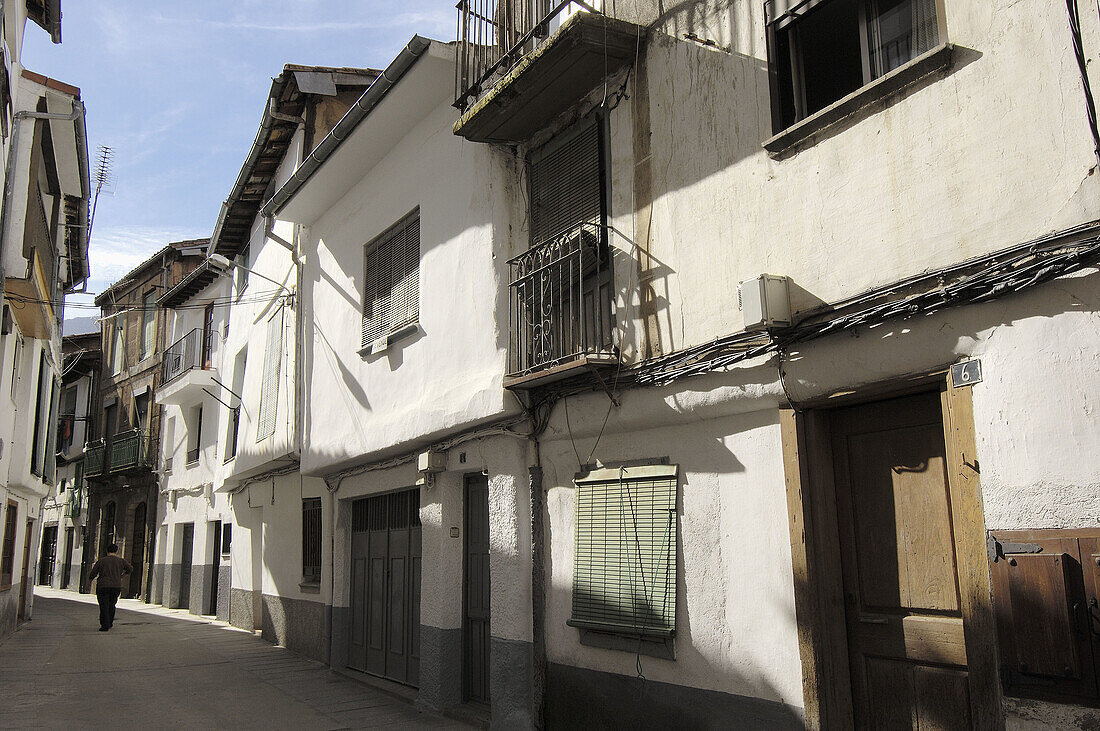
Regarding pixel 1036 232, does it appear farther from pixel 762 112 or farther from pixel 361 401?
pixel 361 401

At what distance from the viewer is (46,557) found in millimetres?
35594

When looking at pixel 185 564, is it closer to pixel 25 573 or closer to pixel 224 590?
pixel 224 590

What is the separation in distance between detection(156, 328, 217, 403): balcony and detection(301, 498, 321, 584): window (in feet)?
27.9

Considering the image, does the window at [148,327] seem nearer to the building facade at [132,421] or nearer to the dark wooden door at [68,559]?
the building facade at [132,421]

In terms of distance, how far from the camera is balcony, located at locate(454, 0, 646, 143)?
6.66 meters

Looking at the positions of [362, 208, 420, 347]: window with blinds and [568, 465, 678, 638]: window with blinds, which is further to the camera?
[362, 208, 420, 347]: window with blinds

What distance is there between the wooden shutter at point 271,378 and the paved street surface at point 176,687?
366 centimetres

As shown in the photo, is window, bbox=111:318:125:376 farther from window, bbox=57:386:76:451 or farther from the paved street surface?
the paved street surface

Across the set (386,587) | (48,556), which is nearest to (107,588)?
(386,587)

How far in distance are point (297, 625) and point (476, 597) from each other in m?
6.03

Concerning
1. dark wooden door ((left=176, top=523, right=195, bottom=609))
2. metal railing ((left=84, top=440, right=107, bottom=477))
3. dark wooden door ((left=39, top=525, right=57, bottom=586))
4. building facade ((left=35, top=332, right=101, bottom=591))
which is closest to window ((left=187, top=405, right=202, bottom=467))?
dark wooden door ((left=176, top=523, right=195, bottom=609))

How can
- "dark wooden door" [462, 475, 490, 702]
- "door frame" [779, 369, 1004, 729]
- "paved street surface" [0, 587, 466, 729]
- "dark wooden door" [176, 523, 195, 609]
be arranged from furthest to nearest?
"dark wooden door" [176, 523, 195, 609]
"dark wooden door" [462, 475, 490, 702]
"paved street surface" [0, 587, 466, 729]
"door frame" [779, 369, 1004, 729]

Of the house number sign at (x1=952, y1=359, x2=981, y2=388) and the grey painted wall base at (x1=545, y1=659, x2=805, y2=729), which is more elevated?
the house number sign at (x1=952, y1=359, x2=981, y2=388)

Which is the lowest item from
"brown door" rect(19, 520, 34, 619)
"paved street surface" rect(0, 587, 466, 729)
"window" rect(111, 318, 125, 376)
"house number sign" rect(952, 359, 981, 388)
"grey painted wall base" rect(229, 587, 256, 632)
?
"paved street surface" rect(0, 587, 466, 729)
